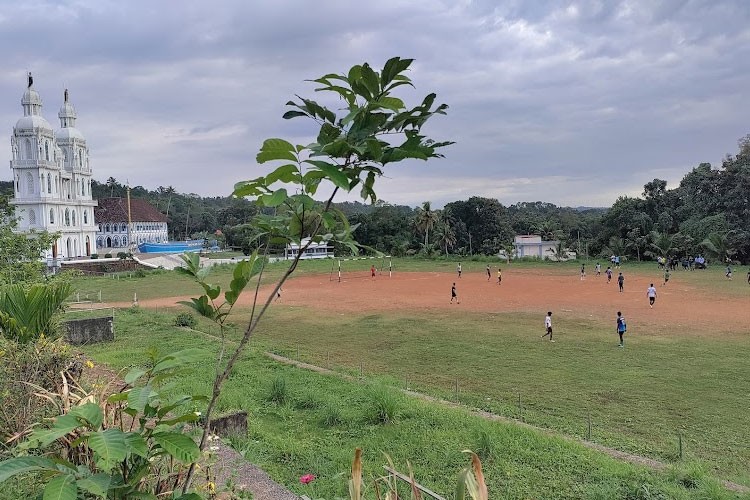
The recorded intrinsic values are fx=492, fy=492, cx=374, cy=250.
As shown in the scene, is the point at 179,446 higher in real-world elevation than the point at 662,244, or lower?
higher

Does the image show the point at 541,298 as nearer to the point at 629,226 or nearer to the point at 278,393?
the point at 278,393

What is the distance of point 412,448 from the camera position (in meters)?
6.28

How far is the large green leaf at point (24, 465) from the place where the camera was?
149 cm

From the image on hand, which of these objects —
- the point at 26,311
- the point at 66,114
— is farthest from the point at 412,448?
the point at 66,114

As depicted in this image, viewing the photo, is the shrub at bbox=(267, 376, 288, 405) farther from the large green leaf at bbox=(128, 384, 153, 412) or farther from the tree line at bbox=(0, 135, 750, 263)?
A: the tree line at bbox=(0, 135, 750, 263)

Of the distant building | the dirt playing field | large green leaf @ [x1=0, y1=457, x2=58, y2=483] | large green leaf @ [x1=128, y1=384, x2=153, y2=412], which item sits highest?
the distant building

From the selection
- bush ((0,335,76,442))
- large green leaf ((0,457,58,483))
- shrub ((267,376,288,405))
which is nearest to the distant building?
shrub ((267,376,288,405))

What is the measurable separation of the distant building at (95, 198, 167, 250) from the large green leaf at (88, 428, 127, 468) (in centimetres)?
7229

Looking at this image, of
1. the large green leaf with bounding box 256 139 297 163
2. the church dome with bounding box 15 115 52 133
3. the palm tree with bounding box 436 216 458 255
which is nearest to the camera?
the large green leaf with bounding box 256 139 297 163

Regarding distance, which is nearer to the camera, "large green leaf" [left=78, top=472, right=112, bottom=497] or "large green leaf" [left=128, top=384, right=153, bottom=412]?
"large green leaf" [left=78, top=472, right=112, bottom=497]

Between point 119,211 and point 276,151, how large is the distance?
256ft

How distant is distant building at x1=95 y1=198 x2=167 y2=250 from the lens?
69.5 meters

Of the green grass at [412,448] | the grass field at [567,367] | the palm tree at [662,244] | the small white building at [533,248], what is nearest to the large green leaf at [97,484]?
the green grass at [412,448]

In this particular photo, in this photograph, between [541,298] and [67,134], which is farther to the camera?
[67,134]
